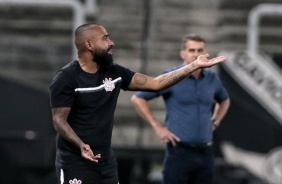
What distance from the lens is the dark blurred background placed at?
457 inches

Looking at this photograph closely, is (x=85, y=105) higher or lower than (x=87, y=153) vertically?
higher

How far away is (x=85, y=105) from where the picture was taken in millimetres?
7250

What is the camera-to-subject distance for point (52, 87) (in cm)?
721

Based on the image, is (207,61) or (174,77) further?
(174,77)

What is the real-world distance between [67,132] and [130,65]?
6268 millimetres

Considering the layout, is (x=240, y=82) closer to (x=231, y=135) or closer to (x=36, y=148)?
(x=231, y=135)

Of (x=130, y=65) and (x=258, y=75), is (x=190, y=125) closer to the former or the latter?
(x=258, y=75)

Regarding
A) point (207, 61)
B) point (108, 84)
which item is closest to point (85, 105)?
point (108, 84)

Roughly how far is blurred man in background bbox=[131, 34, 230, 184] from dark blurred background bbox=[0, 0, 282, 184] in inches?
94.1

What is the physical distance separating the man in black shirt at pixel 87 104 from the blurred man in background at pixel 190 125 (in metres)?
1.72

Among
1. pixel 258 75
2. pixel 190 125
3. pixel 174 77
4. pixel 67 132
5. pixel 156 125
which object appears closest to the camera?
pixel 67 132

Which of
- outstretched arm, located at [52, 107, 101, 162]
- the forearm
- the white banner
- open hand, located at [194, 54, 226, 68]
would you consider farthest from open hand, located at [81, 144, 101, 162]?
the white banner

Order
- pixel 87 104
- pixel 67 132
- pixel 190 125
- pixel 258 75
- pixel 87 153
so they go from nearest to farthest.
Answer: pixel 87 153 → pixel 67 132 → pixel 87 104 → pixel 190 125 → pixel 258 75

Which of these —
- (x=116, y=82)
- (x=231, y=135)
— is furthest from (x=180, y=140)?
(x=231, y=135)
